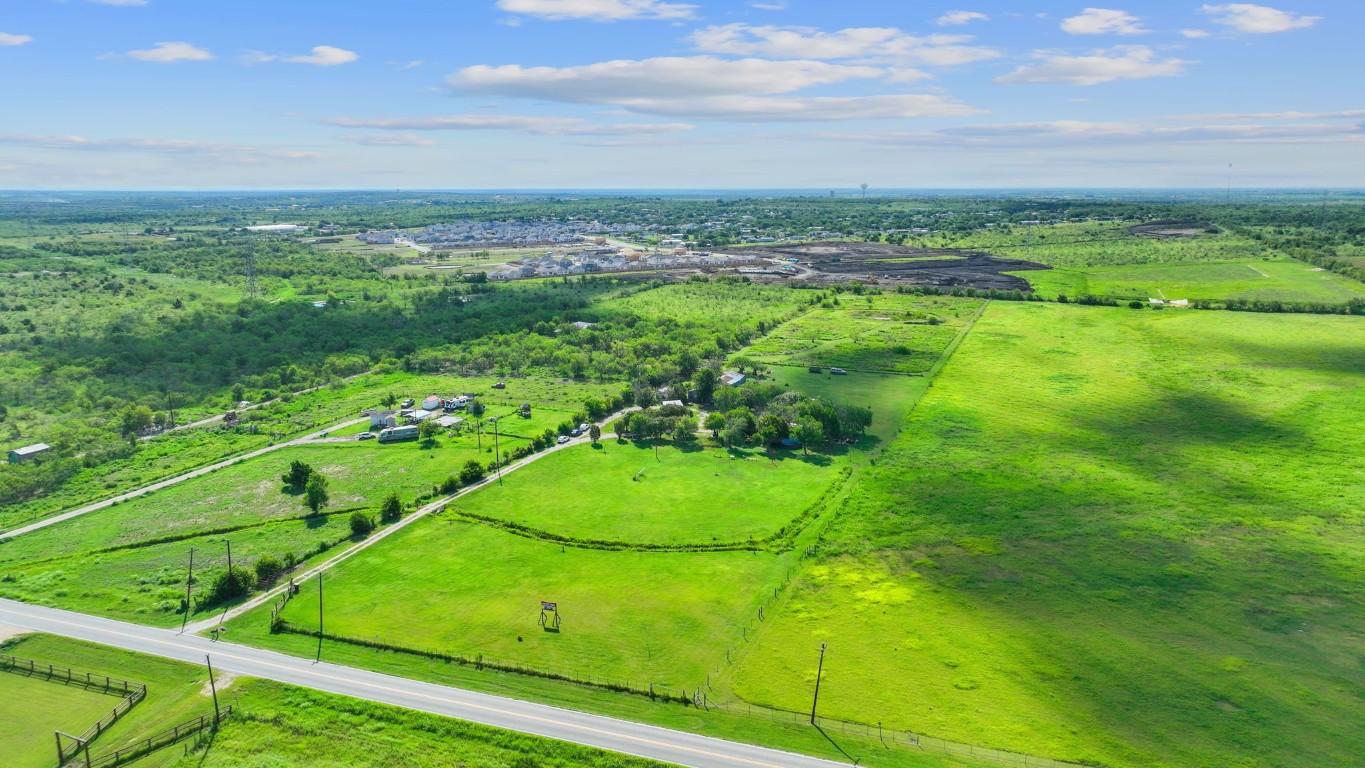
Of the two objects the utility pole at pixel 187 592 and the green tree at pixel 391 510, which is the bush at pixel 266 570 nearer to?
the utility pole at pixel 187 592

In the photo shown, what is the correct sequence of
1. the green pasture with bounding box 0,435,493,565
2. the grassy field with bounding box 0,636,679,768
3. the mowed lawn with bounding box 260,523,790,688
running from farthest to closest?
the green pasture with bounding box 0,435,493,565
the mowed lawn with bounding box 260,523,790,688
the grassy field with bounding box 0,636,679,768

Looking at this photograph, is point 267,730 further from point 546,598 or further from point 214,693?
point 546,598

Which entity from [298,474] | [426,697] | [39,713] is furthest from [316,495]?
[426,697]

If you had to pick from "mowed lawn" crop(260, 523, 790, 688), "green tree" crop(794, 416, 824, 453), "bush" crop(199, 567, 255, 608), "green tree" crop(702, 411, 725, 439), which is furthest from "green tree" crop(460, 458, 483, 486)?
"green tree" crop(794, 416, 824, 453)

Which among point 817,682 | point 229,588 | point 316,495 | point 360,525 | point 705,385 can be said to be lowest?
point 817,682

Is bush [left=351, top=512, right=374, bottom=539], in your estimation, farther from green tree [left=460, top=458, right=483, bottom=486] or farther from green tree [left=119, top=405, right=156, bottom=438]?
green tree [left=119, top=405, right=156, bottom=438]

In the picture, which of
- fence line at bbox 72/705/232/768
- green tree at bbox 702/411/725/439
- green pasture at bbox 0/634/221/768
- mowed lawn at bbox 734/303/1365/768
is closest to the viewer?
fence line at bbox 72/705/232/768

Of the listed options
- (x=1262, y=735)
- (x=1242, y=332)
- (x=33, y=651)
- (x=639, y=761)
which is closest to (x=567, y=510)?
(x=639, y=761)
